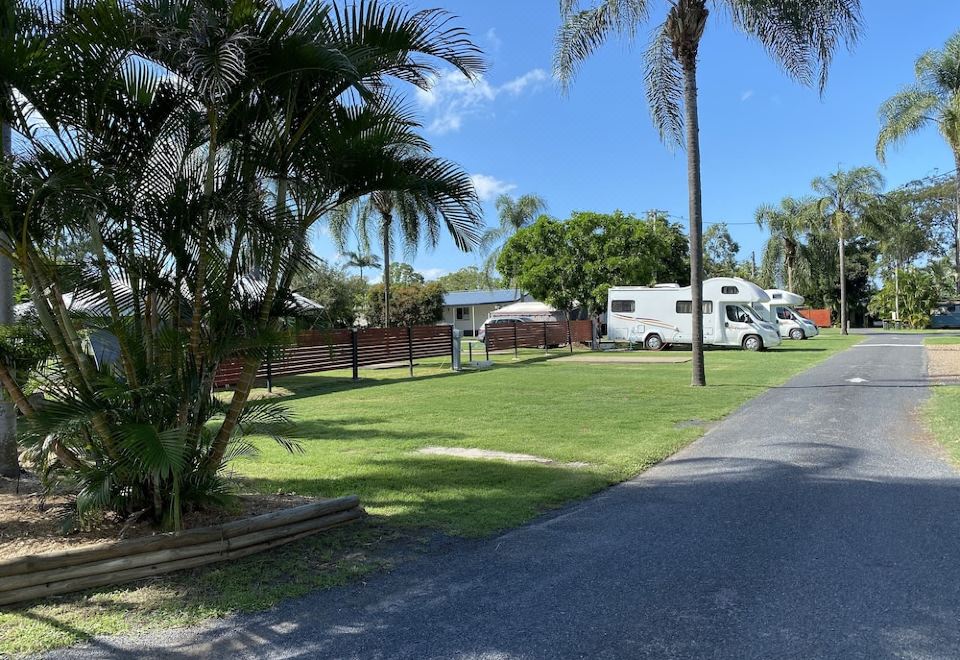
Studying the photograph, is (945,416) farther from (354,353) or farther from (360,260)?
(360,260)

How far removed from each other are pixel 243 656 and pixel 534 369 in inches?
688

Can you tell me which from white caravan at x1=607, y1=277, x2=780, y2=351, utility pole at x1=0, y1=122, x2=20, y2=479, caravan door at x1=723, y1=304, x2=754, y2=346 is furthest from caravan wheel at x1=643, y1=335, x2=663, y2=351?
utility pole at x1=0, y1=122, x2=20, y2=479

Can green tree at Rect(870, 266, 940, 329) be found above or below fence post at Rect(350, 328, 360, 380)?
above

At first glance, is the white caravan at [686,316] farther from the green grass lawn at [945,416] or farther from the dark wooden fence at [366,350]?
the green grass lawn at [945,416]

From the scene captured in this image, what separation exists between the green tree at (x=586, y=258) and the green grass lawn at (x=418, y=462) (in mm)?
15221

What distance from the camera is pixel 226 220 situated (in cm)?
470

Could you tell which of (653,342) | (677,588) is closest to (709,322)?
(653,342)

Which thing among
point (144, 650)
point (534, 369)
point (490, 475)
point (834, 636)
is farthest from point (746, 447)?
point (534, 369)

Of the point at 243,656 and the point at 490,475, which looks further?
the point at 490,475

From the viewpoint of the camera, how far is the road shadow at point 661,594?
3.39 m

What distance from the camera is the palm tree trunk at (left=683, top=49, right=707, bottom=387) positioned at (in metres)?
15.2

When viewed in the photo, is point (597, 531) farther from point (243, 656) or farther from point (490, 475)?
point (243, 656)

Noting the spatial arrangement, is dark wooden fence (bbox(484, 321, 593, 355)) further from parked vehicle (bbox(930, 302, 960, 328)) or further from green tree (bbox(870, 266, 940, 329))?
parked vehicle (bbox(930, 302, 960, 328))

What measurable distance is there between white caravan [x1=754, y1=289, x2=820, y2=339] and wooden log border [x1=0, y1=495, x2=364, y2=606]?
109ft
